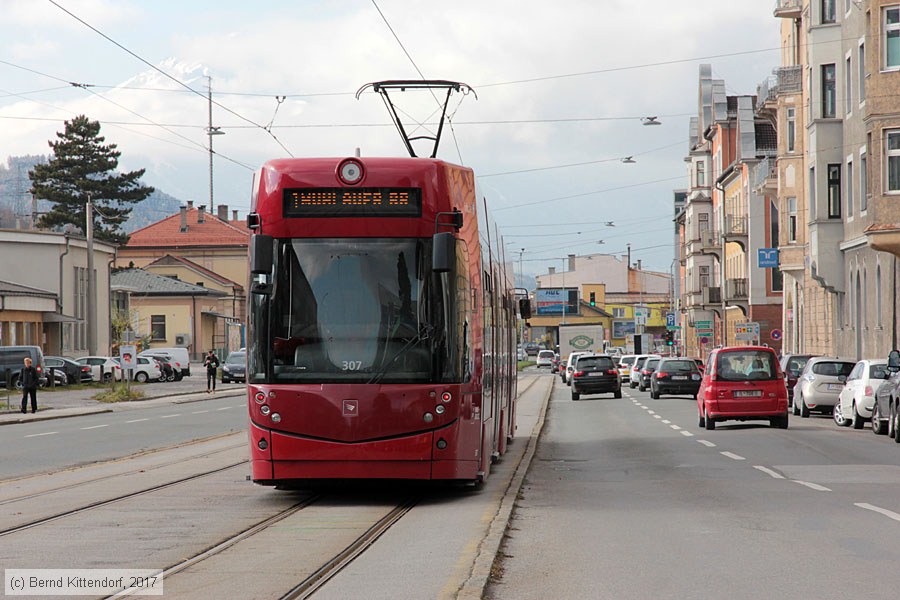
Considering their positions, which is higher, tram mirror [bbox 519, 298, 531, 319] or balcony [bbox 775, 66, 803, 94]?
balcony [bbox 775, 66, 803, 94]

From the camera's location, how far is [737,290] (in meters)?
76.9

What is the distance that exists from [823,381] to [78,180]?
8112cm

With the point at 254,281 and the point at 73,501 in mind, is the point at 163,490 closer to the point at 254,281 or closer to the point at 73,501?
the point at 73,501

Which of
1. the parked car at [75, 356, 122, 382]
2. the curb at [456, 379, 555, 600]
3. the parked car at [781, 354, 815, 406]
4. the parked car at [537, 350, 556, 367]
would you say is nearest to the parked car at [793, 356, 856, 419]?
the parked car at [781, 354, 815, 406]

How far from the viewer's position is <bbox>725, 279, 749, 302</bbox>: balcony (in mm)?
76500

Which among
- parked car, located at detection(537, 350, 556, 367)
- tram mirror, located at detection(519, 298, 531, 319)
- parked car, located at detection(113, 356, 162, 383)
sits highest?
tram mirror, located at detection(519, 298, 531, 319)

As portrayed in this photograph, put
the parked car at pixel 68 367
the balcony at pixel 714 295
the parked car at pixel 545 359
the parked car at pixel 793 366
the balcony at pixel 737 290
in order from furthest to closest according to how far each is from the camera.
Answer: the parked car at pixel 545 359, the balcony at pixel 714 295, the balcony at pixel 737 290, the parked car at pixel 68 367, the parked car at pixel 793 366

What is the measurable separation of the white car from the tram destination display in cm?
1702

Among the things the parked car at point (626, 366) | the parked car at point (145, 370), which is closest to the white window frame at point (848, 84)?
the parked car at point (626, 366)

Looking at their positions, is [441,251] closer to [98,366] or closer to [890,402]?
[890,402]

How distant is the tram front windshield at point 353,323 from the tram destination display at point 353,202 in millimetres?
374

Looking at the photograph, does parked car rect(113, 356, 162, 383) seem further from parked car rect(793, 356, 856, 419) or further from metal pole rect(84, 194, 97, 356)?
parked car rect(793, 356, 856, 419)

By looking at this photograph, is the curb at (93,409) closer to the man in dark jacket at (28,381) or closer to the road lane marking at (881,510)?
the man in dark jacket at (28,381)

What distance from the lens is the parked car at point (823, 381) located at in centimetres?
3391
